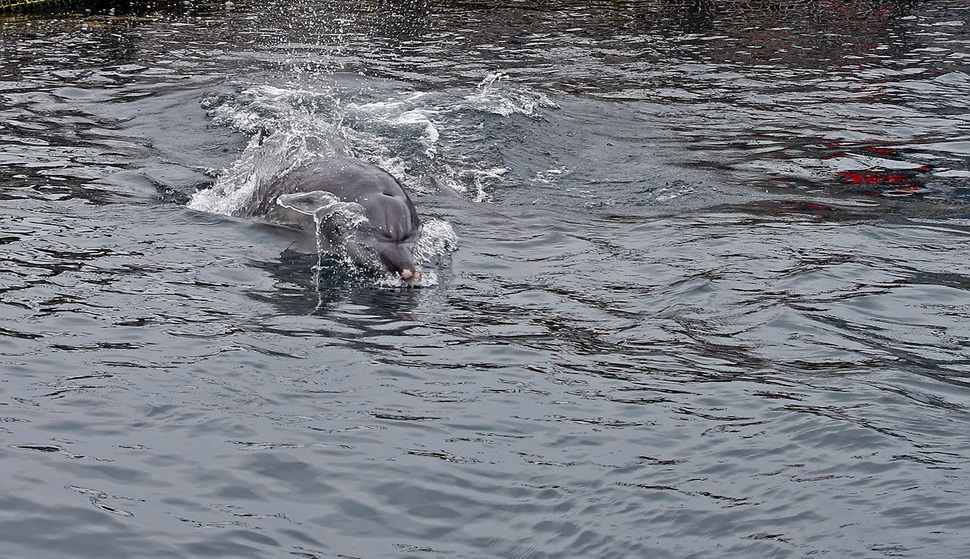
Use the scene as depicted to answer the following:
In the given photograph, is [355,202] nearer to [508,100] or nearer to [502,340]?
[502,340]

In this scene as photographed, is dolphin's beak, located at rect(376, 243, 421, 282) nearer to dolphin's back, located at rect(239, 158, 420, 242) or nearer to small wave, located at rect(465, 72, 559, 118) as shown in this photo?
dolphin's back, located at rect(239, 158, 420, 242)

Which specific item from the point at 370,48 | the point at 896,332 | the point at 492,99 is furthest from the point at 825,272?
the point at 370,48

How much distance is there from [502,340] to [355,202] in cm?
235

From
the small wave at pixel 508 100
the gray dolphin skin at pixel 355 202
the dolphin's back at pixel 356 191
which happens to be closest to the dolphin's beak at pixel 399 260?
the gray dolphin skin at pixel 355 202

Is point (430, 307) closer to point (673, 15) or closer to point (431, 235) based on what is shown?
A: point (431, 235)

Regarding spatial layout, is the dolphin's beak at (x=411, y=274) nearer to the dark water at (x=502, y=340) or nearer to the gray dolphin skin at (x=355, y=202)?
the gray dolphin skin at (x=355, y=202)

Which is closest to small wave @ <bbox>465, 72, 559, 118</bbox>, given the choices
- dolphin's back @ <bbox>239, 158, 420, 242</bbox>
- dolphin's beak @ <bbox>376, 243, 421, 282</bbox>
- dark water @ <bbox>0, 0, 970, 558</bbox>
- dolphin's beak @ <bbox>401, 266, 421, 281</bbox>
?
dark water @ <bbox>0, 0, 970, 558</bbox>

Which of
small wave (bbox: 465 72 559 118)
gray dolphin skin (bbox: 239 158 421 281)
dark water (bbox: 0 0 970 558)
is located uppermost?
small wave (bbox: 465 72 559 118)

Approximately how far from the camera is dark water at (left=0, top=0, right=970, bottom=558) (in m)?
4.21

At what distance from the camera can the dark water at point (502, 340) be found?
13.8 feet

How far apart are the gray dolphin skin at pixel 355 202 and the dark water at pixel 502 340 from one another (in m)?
0.25

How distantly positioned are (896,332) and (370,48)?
50.5 ft

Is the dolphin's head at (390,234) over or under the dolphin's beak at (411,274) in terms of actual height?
over

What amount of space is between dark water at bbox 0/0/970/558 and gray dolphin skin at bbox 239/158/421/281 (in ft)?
0.83
